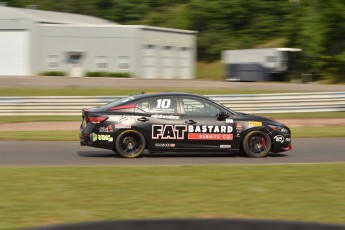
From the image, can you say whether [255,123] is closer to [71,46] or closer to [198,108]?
[198,108]

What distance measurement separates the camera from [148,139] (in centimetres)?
1361

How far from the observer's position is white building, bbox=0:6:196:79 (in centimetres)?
5512

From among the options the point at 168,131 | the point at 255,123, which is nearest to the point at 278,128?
the point at 255,123

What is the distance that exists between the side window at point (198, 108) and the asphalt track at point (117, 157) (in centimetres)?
89

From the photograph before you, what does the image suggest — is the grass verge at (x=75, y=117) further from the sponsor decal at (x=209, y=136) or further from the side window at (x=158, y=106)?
the sponsor decal at (x=209, y=136)

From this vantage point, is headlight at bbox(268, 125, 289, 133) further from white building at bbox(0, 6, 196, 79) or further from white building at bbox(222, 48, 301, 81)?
white building at bbox(0, 6, 196, 79)

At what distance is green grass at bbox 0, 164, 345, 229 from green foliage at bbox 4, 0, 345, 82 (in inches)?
1716

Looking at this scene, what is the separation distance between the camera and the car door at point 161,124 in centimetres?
1362

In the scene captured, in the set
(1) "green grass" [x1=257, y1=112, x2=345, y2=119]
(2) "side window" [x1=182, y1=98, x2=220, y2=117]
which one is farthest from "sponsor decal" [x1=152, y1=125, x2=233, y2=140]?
(1) "green grass" [x1=257, y1=112, x2=345, y2=119]

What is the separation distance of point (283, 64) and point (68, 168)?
1709 inches

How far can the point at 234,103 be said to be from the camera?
25281mm

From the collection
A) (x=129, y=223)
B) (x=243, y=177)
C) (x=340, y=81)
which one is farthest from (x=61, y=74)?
(x=129, y=223)

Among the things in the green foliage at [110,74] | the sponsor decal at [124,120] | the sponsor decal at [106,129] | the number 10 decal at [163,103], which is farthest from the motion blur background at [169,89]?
the number 10 decal at [163,103]

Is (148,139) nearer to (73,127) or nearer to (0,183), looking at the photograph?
(0,183)
